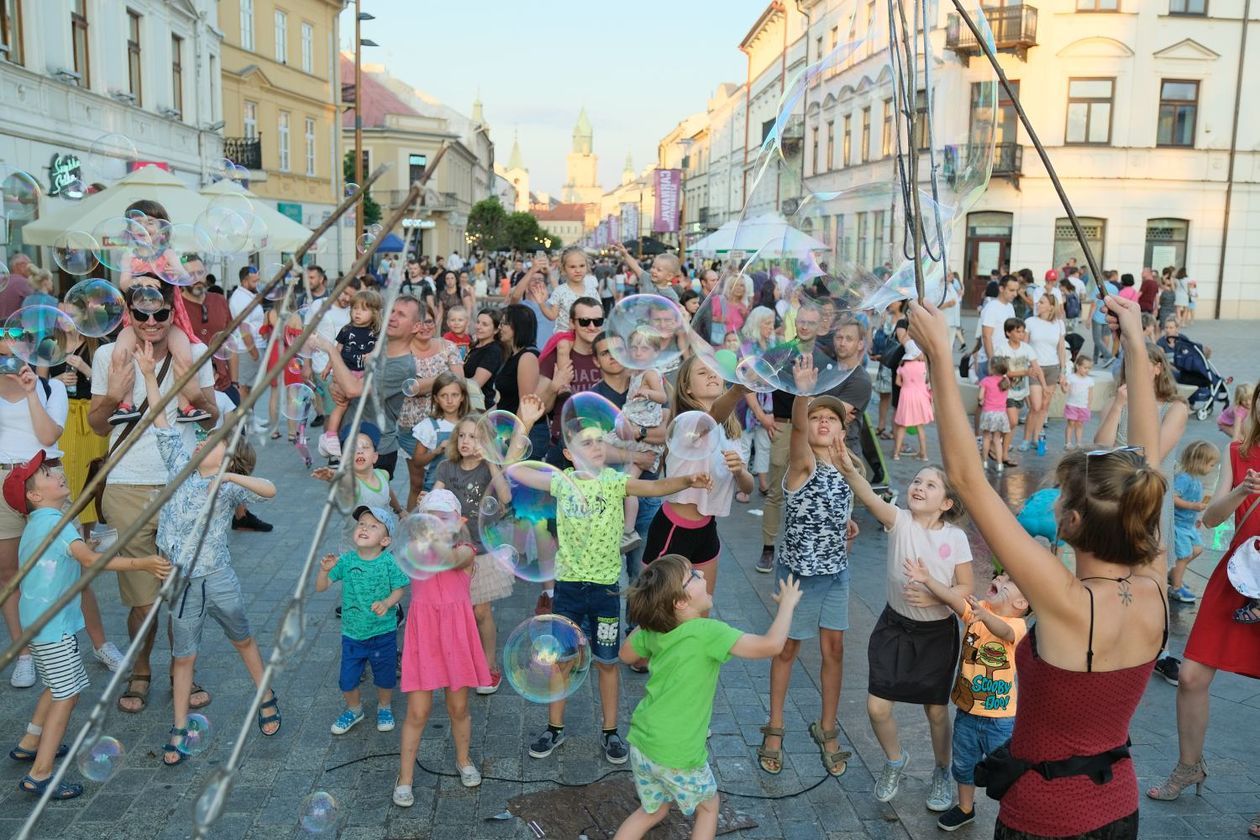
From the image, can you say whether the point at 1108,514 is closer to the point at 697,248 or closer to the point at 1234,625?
the point at 1234,625

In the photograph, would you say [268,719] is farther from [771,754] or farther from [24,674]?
[771,754]

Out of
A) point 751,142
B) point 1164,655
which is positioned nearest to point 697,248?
point 1164,655

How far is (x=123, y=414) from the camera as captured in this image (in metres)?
5.07

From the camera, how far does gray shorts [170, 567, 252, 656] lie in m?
4.64

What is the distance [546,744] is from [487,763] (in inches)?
10.7

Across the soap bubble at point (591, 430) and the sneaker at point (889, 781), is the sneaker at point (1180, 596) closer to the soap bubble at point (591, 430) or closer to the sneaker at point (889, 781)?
the sneaker at point (889, 781)

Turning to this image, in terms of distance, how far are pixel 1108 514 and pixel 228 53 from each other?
34444 millimetres

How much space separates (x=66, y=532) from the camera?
4348 millimetres

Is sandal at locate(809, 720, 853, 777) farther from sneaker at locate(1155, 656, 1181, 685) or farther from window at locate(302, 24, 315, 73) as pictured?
window at locate(302, 24, 315, 73)

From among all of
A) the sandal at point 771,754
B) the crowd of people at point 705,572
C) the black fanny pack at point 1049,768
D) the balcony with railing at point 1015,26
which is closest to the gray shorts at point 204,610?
the crowd of people at point 705,572

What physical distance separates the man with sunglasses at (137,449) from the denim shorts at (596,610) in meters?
1.86

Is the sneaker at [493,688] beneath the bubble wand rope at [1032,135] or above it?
beneath

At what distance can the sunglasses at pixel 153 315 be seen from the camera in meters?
4.85

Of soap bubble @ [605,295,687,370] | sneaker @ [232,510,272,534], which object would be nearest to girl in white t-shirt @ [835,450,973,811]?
soap bubble @ [605,295,687,370]
